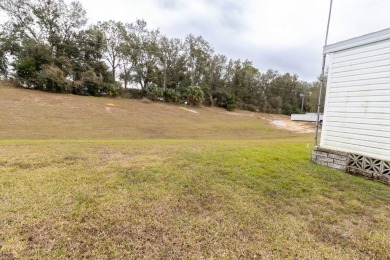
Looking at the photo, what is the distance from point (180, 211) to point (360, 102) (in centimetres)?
449

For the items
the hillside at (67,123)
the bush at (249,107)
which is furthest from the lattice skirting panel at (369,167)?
the bush at (249,107)

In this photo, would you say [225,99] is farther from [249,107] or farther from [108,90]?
[108,90]

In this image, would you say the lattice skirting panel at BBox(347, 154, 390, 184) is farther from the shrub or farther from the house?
the shrub

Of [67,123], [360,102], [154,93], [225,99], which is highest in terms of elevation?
[225,99]

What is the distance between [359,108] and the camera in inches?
167

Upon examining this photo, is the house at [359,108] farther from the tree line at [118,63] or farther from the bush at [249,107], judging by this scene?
the bush at [249,107]

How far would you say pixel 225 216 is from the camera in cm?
234

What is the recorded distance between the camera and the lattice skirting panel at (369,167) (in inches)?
152

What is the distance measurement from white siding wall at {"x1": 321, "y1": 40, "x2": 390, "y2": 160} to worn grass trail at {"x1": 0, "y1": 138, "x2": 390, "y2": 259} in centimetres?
86

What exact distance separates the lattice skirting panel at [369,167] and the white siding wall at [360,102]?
12 cm

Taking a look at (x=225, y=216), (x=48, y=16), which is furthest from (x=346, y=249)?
(x=48, y=16)

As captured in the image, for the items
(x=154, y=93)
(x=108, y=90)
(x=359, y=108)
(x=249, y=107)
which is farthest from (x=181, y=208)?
(x=249, y=107)

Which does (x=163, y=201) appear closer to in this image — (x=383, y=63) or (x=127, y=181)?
(x=127, y=181)

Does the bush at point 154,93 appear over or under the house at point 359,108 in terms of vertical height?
over
